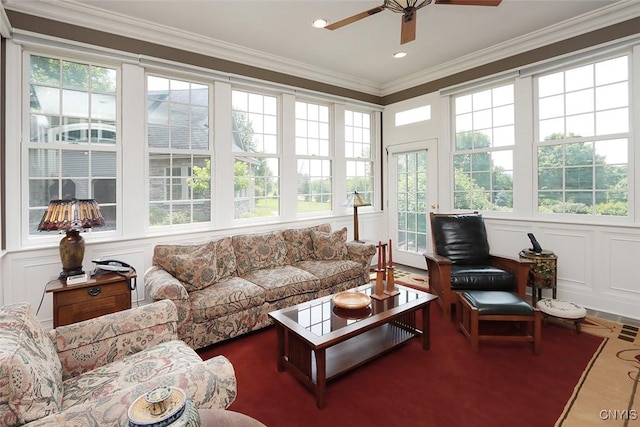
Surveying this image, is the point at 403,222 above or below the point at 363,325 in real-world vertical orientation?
above

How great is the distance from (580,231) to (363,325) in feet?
9.77

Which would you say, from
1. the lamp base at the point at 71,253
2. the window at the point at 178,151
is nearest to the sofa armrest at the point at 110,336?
the lamp base at the point at 71,253

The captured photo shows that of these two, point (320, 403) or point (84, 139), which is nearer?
point (320, 403)

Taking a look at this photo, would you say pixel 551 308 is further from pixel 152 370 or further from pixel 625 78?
pixel 152 370

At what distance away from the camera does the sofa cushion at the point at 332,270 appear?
340 cm

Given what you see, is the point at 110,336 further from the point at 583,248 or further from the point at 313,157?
the point at 583,248

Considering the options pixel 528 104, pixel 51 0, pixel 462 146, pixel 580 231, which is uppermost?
pixel 51 0

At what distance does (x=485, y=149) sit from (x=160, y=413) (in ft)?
15.2

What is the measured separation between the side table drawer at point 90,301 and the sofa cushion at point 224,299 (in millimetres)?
543

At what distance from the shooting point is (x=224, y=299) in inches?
107

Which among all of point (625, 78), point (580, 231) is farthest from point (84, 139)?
point (625, 78)

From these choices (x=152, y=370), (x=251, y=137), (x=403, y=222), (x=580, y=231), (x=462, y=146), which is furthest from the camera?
(x=403, y=222)

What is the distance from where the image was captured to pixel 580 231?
3.50 metres

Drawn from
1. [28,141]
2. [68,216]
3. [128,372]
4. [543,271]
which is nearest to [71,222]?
[68,216]
